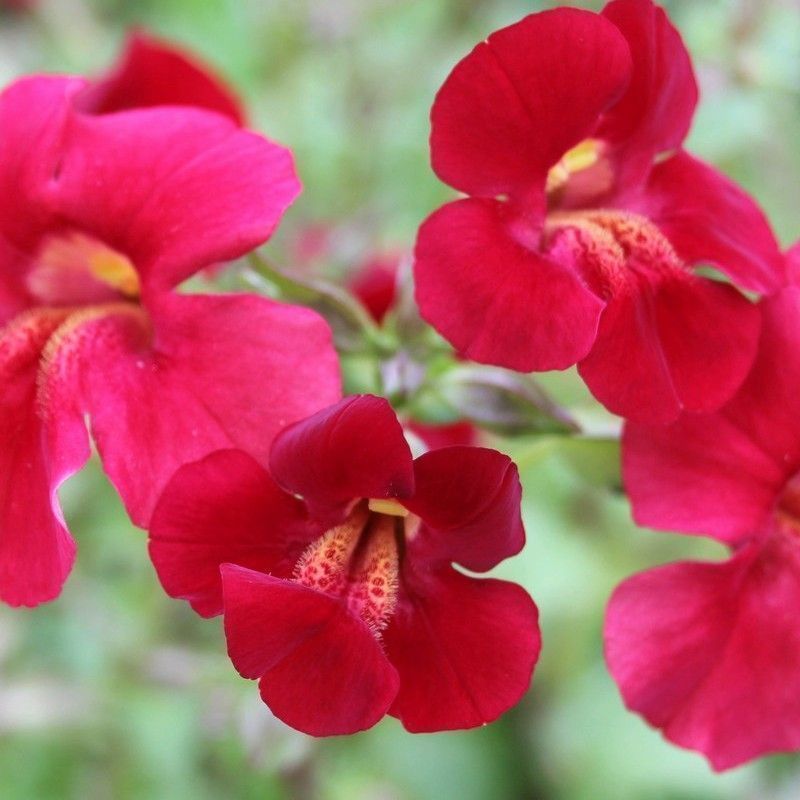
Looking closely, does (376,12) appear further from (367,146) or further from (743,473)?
(743,473)

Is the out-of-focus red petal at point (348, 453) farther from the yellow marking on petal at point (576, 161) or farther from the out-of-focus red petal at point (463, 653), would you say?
the yellow marking on petal at point (576, 161)

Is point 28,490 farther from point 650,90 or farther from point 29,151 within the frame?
point 650,90

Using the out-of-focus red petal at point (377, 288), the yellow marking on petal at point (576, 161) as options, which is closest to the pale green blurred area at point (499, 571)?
the out-of-focus red petal at point (377, 288)

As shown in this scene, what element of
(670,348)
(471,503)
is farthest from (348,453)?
(670,348)

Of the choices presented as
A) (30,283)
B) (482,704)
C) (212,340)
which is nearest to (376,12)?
(30,283)

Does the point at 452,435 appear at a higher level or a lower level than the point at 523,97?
lower

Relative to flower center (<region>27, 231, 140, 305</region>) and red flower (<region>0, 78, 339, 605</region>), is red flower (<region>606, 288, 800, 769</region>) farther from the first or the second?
flower center (<region>27, 231, 140, 305</region>)

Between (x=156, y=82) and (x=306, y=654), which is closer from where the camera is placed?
(x=306, y=654)

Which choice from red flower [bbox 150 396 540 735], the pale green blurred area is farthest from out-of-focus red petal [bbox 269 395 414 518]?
the pale green blurred area

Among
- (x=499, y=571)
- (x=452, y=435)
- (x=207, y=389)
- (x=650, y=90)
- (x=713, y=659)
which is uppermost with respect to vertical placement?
(x=650, y=90)
